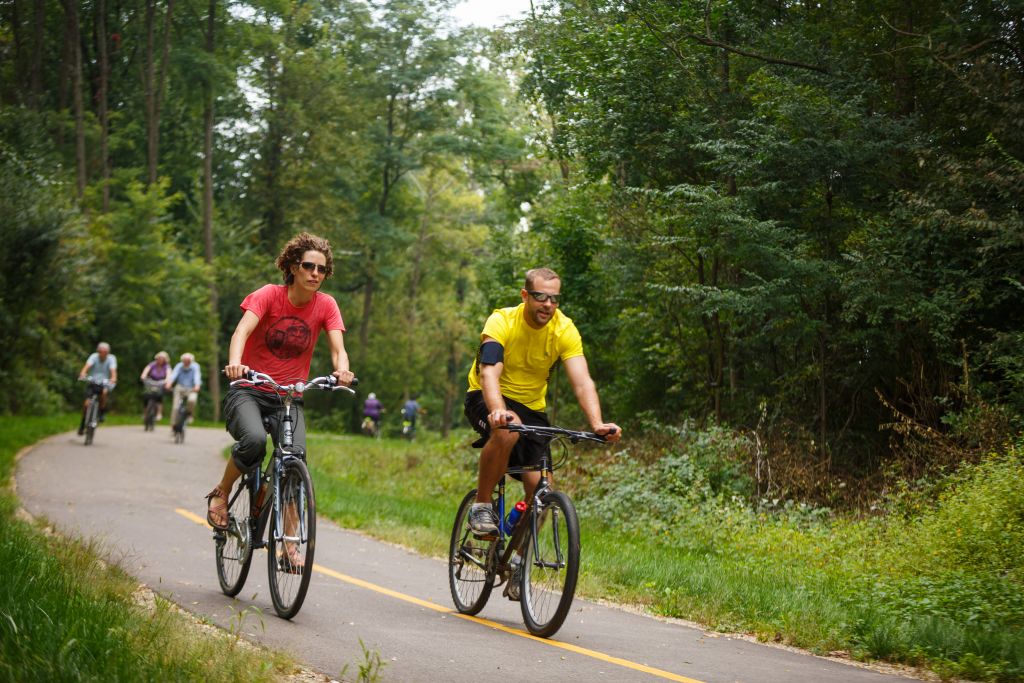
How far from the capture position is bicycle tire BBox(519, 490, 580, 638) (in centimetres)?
622

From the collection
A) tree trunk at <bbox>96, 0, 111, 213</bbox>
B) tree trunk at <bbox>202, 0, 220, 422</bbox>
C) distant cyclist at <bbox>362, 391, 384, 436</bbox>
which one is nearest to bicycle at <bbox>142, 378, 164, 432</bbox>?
tree trunk at <bbox>96, 0, 111, 213</bbox>

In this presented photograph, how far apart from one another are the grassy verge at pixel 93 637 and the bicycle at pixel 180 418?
1733 cm

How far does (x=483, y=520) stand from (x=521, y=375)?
1001 millimetres

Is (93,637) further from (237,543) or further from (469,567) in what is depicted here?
(469,567)

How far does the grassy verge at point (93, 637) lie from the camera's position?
4242 mm

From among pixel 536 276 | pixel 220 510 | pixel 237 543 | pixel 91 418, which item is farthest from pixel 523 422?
pixel 91 418

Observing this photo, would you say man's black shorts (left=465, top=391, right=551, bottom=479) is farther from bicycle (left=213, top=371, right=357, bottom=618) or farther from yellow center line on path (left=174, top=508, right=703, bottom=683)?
yellow center line on path (left=174, top=508, right=703, bottom=683)

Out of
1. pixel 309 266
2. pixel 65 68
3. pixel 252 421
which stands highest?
pixel 65 68

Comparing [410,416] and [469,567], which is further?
[410,416]

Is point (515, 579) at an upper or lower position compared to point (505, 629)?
upper

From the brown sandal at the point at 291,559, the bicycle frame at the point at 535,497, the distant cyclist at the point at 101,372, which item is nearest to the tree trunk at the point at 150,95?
the distant cyclist at the point at 101,372

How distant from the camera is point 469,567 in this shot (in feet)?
24.7

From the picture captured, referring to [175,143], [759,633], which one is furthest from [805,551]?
[175,143]

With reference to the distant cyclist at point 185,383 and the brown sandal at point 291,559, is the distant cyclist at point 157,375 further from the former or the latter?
the brown sandal at point 291,559
